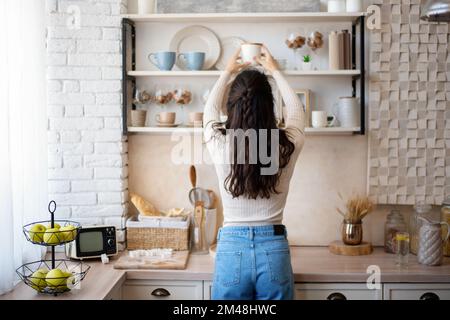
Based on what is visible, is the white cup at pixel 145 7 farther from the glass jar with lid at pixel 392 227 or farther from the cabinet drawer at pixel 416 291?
the cabinet drawer at pixel 416 291

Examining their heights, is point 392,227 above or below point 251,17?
below

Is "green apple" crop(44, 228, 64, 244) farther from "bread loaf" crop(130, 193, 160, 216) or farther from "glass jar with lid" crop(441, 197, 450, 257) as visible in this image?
"glass jar with lid" crop(441, 197, 450, 257)

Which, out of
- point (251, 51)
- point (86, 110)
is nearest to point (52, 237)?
point (86, 110)

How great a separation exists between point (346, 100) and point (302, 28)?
48 centimetres

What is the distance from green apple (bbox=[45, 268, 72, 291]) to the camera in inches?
98.4

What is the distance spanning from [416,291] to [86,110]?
191 centimetres

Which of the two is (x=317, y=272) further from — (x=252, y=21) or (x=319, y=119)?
(x=252, y=21)

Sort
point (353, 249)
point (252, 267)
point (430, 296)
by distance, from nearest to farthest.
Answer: point (252, 267)
point (430, 296)
point (353, 249)

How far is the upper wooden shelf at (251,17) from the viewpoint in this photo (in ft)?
10.3

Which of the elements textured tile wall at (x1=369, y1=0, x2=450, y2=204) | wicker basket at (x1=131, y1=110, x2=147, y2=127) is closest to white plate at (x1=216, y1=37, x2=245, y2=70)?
wicker basket at (x1=131, y1=110, x2=147, y2=127)

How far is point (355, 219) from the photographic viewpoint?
10.4 feet

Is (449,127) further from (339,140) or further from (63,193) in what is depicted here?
(63,193)

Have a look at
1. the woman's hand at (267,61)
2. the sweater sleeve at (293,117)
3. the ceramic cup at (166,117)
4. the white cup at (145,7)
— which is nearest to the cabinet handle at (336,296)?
the sweater sleeve at (293,117)

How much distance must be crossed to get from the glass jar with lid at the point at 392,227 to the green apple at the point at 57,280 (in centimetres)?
169
